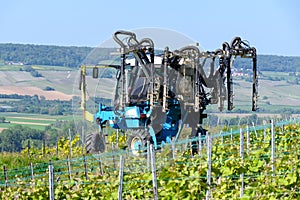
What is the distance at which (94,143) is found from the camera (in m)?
19.2

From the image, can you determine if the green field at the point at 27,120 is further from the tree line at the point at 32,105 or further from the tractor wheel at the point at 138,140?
the tractor wheel at the point at 138,140

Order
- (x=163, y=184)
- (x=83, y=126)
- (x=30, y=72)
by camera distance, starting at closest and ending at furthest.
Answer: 1. (x=163, y=184)
2. (x=83, y=126)
3. (x=30, y=72)

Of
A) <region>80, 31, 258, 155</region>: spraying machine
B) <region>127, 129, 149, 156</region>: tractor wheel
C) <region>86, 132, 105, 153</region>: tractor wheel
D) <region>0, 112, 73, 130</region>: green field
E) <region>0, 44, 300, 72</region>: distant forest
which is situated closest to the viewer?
<region>80, 31, 258, 155</region>: spraying machine

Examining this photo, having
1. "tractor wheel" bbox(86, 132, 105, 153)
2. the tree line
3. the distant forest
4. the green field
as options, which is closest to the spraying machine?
"tractor wheel" bbox(86, 132, 105, 153)

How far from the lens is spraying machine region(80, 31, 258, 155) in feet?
57.8

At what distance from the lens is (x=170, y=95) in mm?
17812

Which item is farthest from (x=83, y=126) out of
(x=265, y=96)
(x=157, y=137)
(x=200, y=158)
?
(x=265, y=96)

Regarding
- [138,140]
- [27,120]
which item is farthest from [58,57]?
[138,140]

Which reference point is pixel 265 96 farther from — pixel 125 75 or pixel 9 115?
pixel 125 75

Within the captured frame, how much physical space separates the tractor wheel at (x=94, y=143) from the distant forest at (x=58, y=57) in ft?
134

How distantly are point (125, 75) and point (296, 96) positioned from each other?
1890 inches

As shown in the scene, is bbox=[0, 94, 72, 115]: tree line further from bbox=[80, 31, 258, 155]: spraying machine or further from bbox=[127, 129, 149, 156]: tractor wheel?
bbox=[80, 31, 258, 155]: spraying machine

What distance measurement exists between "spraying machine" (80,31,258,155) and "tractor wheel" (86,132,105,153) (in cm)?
71

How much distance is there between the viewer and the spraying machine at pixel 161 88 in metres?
17.6
